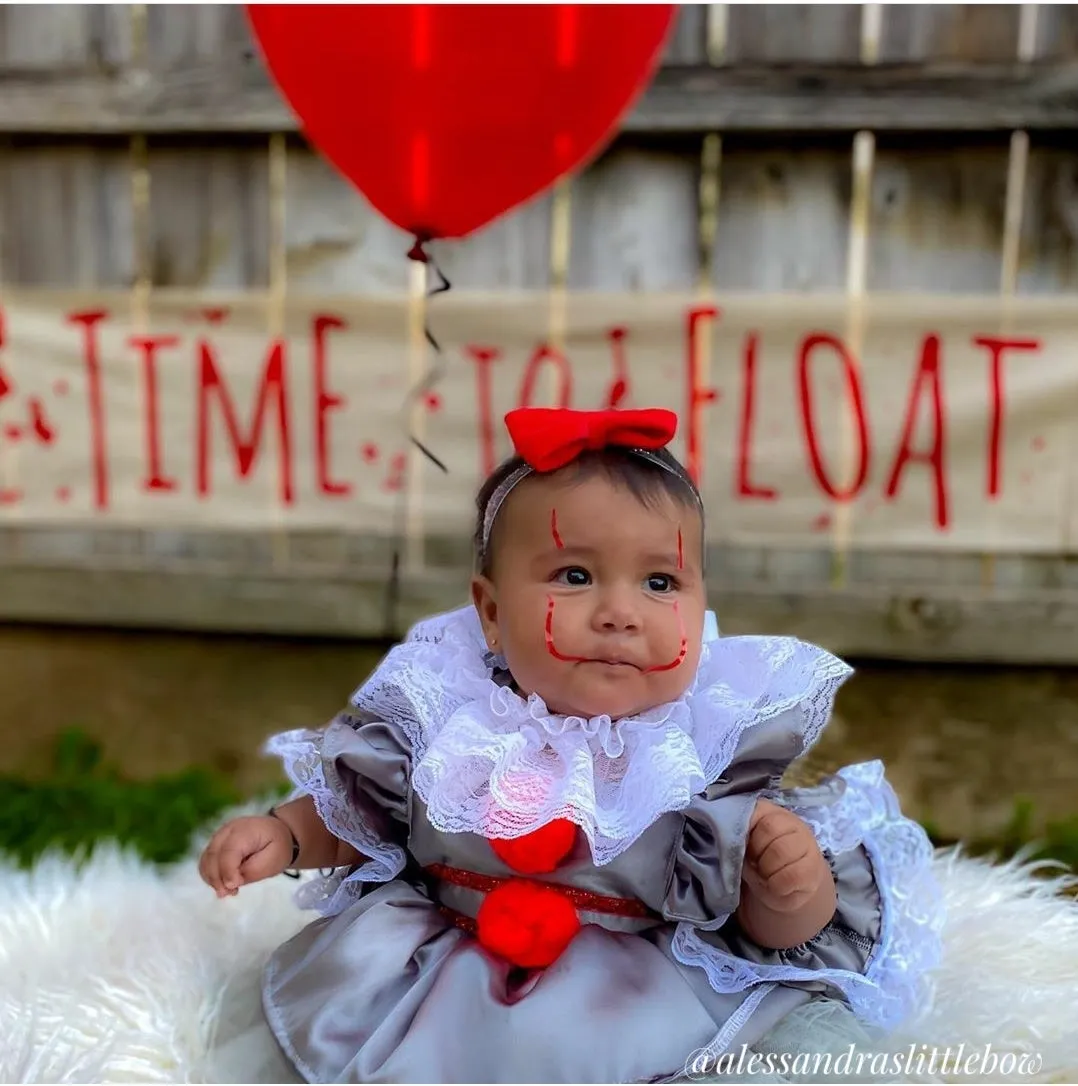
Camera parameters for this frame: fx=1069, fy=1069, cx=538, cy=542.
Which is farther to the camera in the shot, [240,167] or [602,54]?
[240,167]

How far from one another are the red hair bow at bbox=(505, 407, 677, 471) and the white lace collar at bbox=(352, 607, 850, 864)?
190mm

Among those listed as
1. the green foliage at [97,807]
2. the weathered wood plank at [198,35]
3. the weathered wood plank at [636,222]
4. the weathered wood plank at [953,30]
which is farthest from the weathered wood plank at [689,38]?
the green foliage at [97,807]

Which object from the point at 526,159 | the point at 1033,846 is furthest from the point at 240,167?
the point at 1033,846

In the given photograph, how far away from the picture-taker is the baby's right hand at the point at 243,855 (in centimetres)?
82

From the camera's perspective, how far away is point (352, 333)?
169 centimetres

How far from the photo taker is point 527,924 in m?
0.80

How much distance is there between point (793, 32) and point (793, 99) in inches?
4.6

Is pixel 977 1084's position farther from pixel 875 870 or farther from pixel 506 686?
pixel 506 686

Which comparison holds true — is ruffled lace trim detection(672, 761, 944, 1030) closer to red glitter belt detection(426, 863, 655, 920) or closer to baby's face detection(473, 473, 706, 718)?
red glitter belt detection(426, 863, 655, 920)

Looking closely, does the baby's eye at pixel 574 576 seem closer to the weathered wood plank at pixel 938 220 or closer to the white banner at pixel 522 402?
the white banner at pixel 522 402

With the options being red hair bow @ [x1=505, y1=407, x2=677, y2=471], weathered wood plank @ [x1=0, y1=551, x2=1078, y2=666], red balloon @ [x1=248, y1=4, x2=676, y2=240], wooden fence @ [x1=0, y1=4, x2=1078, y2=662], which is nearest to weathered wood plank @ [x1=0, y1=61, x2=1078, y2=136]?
wooden fence @ [x1=0, y1=4, x2=1078, y2=662]

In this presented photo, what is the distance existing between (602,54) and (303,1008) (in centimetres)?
89

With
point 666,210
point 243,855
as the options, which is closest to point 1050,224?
point 666,210

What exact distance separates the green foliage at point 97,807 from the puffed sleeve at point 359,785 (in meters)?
0.66
